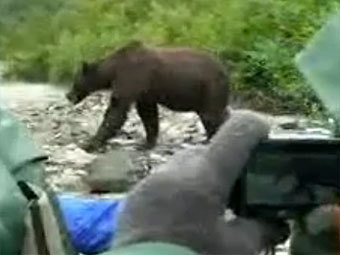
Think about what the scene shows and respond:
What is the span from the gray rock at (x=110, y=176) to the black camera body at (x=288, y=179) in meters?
4.89

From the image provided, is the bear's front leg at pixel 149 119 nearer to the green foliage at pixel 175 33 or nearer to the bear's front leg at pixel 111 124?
the bear's front leg at pixel 111 124

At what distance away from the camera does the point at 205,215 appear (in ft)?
3.75

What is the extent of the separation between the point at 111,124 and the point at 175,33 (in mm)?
4784

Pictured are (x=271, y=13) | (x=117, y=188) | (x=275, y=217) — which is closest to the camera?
(x=275, y=217)

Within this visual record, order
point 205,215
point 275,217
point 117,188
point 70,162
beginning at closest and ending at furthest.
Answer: point 205,215
point 275,217
point 117,188
point 70,162

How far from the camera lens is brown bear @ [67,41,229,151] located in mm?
10656

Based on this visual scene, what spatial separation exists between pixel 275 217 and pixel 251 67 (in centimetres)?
1193

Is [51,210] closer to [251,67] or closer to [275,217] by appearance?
[275,217]

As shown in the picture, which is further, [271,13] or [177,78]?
[271,13]

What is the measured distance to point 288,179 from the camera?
1264 millimetres

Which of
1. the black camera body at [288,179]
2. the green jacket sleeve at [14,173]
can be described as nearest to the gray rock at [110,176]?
the green jacket sleeve at [14,173]

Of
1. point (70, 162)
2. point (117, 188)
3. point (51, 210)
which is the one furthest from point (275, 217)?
point (70, 162)

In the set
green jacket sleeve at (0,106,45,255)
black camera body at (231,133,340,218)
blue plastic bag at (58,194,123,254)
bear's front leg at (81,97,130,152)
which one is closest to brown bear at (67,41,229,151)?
bear's front leg at (81,97,130,152)

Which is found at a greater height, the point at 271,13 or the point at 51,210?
the point at 51,210
